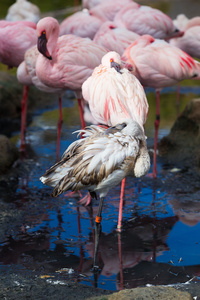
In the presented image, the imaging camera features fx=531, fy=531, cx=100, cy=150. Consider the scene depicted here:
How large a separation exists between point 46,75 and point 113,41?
3.99 feet

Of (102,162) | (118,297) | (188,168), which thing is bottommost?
(188,168)

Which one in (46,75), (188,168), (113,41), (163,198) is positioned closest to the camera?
(163,198)

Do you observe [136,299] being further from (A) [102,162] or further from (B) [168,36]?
(B) [168,36]

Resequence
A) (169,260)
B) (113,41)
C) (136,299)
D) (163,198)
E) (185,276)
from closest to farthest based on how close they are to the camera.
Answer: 1. (136,299)
2. (185,276)
3. (169,260)
4. (163,198)
5. (113,41)

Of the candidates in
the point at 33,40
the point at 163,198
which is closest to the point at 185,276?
the point at 163,198

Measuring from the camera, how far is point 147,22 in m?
7.01

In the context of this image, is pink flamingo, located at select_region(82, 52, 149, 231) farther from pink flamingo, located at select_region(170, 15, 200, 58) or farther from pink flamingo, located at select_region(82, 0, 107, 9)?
pink flamingo, located at select_region(82, 0, 107, 9)

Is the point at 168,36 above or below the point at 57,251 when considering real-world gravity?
above

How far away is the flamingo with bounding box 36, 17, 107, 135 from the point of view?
5336mm

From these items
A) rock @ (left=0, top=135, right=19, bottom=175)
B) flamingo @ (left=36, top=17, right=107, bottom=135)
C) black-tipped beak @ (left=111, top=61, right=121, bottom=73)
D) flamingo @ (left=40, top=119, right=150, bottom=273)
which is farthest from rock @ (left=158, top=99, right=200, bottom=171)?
flamingo @ (left=40, top=119, right=150, bottom=273)

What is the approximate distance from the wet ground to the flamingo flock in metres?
0.21

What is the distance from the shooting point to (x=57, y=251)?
389cm

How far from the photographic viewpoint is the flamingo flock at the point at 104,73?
358 cm

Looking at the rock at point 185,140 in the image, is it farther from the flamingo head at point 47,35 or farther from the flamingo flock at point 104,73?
the flamingo head at point 47,35
